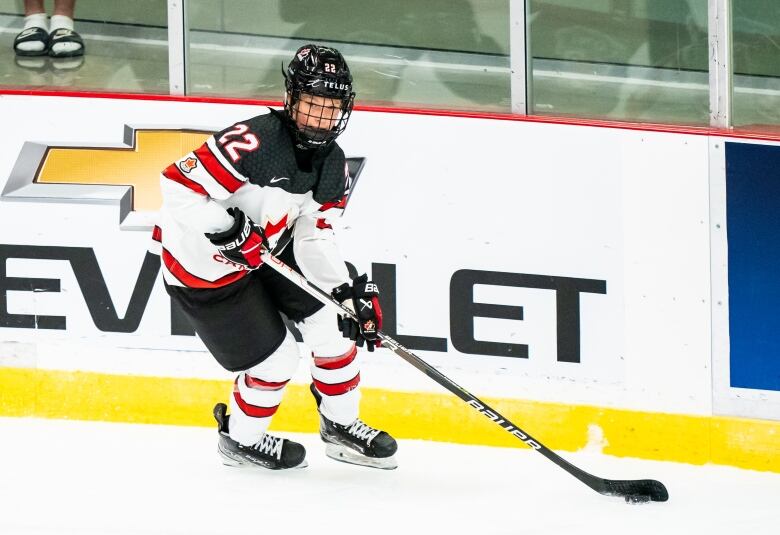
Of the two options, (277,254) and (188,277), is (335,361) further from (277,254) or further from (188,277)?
(188,277)

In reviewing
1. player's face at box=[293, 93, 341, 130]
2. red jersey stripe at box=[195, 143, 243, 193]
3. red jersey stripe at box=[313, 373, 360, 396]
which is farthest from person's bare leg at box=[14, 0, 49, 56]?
red jersey stripe at box=[313, 373, 360, 396]

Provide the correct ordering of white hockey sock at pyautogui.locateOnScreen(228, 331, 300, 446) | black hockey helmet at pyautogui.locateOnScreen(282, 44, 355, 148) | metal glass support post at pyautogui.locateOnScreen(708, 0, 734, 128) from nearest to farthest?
black hockey helmet at pyautogui.locateOnScreen(282, 44, 355, 148)
white hockey sock at pyautogui.locateOnScreen(228, 331, 300, 446)
metal glass support post at pyautogui.locateOnScreen(708, 0, 734, 128)

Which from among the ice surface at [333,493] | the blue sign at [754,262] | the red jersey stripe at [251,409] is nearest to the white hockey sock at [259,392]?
the red jersey stripe at [251,409]

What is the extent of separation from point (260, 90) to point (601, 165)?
109 cm

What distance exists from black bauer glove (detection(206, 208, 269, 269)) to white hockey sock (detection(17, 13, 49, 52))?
1322 mm

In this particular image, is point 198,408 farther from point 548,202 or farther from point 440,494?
point 548,202

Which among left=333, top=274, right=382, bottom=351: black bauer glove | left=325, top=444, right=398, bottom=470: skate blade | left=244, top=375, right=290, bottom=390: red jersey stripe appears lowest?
left=325, top=444, right=398, bottom=470: skate blade

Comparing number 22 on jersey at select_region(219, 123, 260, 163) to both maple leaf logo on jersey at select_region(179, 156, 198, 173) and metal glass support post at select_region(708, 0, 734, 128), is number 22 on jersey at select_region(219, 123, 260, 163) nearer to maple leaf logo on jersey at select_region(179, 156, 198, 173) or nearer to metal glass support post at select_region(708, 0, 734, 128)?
maple leaf logo on jersey at select_region(179, 156, 198, 173)

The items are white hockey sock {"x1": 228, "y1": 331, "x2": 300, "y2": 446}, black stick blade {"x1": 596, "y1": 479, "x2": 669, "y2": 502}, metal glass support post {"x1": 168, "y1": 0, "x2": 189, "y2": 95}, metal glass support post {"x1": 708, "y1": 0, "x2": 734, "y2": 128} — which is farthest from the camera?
metal glass support post {"x1": 168, "y1": 0, "x2": 189, "y2": 95}

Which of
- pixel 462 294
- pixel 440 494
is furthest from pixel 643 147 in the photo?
pixel 440 494

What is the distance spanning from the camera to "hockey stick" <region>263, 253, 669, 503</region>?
9.53ft

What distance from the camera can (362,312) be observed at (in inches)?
117

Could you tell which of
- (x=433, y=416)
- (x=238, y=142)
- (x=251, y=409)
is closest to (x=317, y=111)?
(x=238, y=142)

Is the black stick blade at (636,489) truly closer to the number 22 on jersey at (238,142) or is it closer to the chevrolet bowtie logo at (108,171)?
the number 22 on jersey at (238,142)
